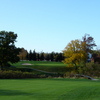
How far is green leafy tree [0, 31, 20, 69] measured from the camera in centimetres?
4453

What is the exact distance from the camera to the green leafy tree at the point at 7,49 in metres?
44.5

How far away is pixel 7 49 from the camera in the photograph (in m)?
45.2

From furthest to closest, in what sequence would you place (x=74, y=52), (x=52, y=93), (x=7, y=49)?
(x=74, y=52)
(x=7, y=49)
(x=52, y=93)

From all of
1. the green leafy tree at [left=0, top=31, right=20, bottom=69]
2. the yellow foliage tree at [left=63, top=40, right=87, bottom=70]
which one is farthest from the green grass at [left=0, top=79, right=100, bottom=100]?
the yellow foliage tree at [left=63, top=40, right=87, bottom=70]

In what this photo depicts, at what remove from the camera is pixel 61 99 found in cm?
856

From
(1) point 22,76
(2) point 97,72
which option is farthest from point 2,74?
(2) point 97,72

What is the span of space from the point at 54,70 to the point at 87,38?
18.8 meters

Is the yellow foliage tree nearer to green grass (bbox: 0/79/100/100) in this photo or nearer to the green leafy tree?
the green leafy tree

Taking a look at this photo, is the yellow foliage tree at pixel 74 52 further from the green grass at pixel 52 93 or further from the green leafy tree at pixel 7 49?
the green grass at pixel 52 93

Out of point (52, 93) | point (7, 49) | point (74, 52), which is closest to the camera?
point (52, 93)

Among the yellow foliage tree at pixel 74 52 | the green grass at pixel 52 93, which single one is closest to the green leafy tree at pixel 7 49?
the yellow foliage tree at pixel 74 52

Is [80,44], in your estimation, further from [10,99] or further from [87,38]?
[10,99]

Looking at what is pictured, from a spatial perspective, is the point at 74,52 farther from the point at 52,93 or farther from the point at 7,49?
the point at 52,93

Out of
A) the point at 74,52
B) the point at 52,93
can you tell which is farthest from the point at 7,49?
the point at 52,93
